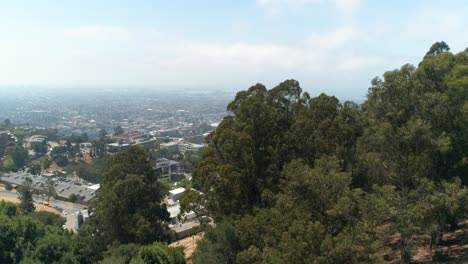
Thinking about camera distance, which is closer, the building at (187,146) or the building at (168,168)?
the building at (168,168)

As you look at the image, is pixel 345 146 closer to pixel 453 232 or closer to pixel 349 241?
pixel 453 232

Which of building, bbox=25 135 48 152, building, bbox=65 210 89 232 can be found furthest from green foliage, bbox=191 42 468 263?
building, bbox=25 135 48 152

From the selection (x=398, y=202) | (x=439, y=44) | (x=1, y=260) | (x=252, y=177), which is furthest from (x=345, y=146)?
(x=1, y=260)

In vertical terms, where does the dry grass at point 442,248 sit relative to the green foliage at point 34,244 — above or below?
above

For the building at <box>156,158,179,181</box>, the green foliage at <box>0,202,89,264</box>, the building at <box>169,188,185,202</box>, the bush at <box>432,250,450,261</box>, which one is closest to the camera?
the bush at <box>432,250,450,261</box>

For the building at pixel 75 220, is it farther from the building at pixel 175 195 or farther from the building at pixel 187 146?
the building at pixel 187 146

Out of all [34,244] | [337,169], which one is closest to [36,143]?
[34,244]

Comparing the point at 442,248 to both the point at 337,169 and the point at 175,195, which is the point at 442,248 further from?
the point at 175,195

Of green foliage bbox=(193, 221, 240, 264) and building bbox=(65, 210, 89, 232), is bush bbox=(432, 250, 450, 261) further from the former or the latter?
building bbox=(65, 210, 89, 232)

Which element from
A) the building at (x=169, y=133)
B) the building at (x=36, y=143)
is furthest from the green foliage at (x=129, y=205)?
the building at (x=169, y=133)
